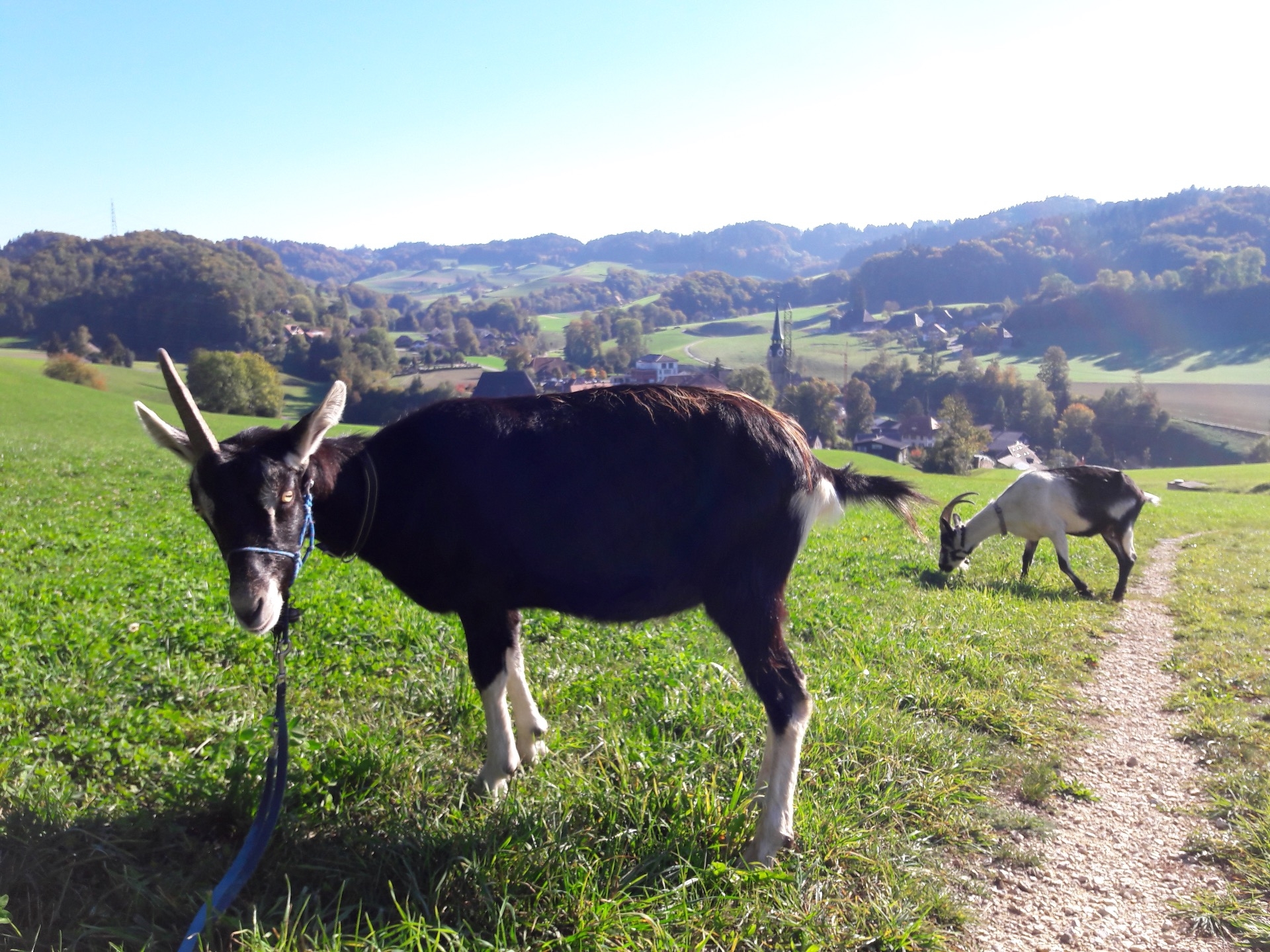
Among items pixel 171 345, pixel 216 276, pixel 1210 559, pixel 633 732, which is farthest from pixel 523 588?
pixel 216 276

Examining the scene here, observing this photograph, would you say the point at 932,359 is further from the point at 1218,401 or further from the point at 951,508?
the point at 951,508

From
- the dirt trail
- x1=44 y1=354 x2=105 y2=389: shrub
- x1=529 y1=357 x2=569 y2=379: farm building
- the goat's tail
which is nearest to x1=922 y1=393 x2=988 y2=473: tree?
x1=529 y1=357 x2=569 y2=379: farm building

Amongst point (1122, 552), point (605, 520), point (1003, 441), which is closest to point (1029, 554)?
point (1122, 552)

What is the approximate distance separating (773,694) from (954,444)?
57.1 meters

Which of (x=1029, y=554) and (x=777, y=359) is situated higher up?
(x=777, y=359)

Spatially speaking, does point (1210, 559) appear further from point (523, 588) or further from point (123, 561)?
point (123, 561)

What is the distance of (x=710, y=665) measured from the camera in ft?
17.7

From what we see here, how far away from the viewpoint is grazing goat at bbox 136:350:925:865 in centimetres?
363

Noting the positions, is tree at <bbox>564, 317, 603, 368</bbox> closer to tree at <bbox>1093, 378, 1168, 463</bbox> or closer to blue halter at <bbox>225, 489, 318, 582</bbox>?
tree at <bbox>1093, 378, 1168, 463</bbox>

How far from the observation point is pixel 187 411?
10.1ft

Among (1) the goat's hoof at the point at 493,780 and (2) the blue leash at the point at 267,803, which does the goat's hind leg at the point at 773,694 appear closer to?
(1) the goat's hoof at the point at 493,780

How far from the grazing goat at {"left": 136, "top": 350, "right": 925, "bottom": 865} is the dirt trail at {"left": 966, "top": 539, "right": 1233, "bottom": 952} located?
1134 mm

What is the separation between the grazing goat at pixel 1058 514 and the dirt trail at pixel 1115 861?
5.26 m

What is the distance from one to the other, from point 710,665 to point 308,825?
2.86 meters
